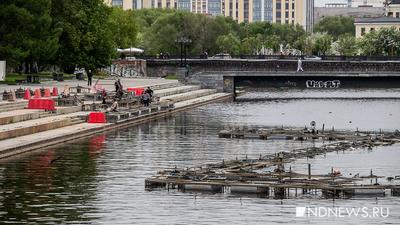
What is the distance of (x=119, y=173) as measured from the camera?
59594mm

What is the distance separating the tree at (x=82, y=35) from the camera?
5079 inches

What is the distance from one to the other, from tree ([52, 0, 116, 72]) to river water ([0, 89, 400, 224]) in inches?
1127

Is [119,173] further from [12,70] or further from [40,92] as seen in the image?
[12,70]

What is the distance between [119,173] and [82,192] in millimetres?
6583

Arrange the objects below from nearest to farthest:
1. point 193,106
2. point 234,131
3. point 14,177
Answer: point 14,177 < point 234,131 < point 193,106

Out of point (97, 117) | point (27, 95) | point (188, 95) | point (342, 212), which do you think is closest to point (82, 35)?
point (188, 95)

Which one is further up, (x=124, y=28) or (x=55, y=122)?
(x=124, y=28)

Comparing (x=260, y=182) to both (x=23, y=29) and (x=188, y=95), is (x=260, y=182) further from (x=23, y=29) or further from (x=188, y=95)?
(x=188, y=95)

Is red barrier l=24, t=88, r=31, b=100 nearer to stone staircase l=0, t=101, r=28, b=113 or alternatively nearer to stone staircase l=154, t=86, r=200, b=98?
stone staircase l=0, t=101, r=28, b=113

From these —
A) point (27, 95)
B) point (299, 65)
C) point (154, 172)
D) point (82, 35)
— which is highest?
point (82, 35)

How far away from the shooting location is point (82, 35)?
131 metres

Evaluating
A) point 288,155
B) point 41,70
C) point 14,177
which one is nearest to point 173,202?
point 14,177

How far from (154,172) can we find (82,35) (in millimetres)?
72233

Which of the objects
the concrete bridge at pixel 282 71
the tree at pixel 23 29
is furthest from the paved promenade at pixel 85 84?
the concrete bridge at pixel 282 71
